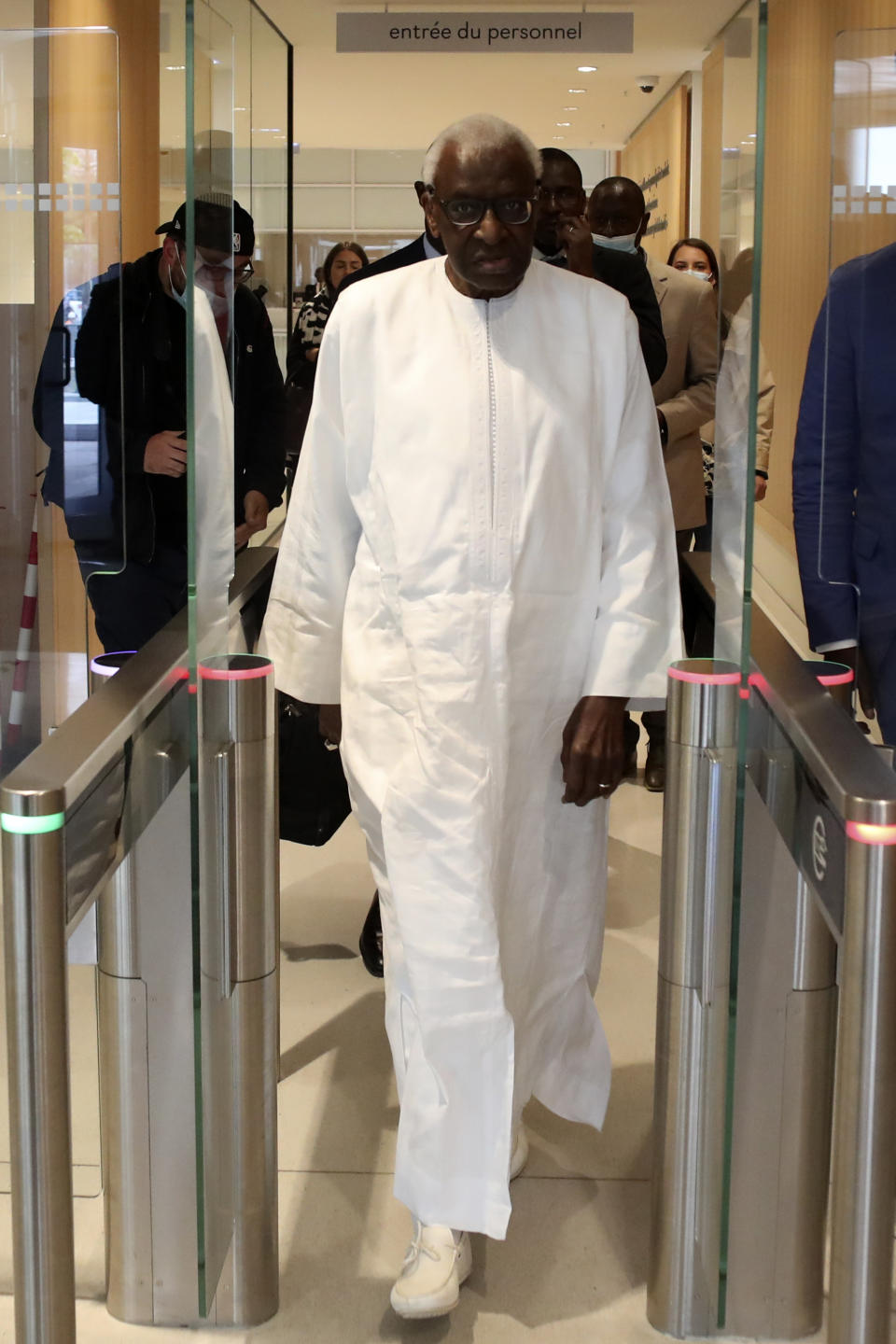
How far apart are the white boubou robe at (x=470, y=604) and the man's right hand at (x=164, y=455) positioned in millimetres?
855

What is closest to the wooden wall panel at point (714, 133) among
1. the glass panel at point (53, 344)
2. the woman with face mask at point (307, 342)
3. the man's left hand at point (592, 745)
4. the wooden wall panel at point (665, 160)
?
the man's left hand at point (592, 745)

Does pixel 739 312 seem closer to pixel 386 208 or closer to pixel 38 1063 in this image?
pixel 38 1063

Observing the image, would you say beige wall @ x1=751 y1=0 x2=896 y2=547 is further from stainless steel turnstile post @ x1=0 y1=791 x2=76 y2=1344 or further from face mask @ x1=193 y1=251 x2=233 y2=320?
stainless steel turnstile post @ x1=0 y1=791 x2=76 y2=1344

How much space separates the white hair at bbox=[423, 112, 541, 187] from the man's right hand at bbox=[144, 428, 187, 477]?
3.66 ft

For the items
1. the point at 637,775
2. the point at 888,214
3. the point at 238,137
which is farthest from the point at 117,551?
the point at 637,775

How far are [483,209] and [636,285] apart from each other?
4.86 ft

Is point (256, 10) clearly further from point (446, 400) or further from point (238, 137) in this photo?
point (446, 400)

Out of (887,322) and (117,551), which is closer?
(887,322)

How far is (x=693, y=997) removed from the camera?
6.85ft

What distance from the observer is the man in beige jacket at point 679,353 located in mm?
3369

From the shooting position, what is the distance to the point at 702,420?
3.44 meters

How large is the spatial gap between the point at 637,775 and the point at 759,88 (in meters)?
3.59

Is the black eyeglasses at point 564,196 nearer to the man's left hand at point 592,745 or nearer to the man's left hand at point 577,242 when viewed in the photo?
the man's left hand at point 577,242

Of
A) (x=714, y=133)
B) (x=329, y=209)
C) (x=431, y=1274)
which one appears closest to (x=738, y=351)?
(x=714, y=133)
